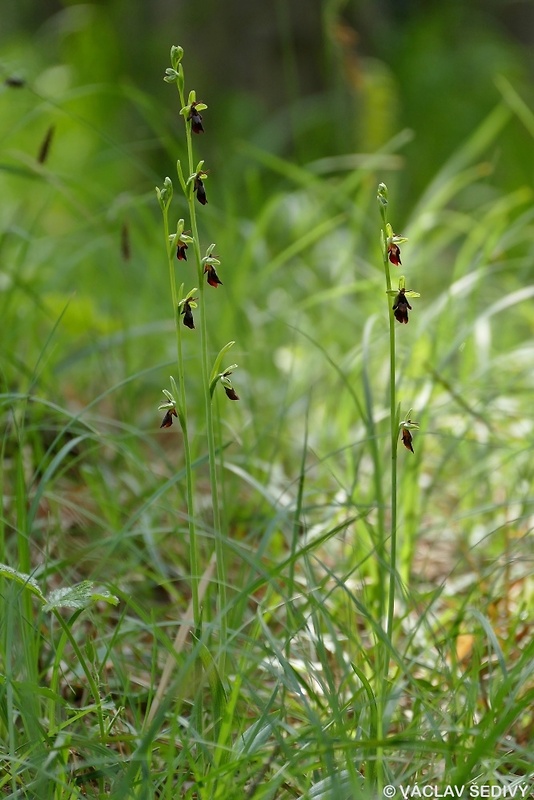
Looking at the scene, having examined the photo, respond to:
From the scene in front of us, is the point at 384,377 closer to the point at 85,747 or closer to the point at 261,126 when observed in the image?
the point at 85,747

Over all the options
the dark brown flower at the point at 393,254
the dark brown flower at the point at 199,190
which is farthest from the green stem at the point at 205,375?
the dark brown flower at the point at 393,254

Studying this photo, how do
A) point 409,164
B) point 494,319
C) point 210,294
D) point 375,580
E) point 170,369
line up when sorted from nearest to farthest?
point 375,580, point 170,369, point 210,294, point 494,319, point 409,164

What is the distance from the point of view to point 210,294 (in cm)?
316

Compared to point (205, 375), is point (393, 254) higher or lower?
higher

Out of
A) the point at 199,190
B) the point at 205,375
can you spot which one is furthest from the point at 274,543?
the point at 199,190

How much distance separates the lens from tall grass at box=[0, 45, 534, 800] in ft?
3.62

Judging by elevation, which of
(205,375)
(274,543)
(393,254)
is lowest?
(274,543)

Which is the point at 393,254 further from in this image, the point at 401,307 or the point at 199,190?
the point at 199,190

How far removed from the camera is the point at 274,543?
72.0 inches

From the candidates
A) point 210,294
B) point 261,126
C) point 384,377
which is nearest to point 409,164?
point 261,126

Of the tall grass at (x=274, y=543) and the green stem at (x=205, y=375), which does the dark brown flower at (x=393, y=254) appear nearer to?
the green stem at (x=205, y=375)

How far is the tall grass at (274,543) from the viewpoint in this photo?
3.62 ft

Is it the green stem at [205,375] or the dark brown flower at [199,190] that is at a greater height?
the dark brown flower at [199,190]

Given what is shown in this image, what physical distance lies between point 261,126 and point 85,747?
4.26 m
